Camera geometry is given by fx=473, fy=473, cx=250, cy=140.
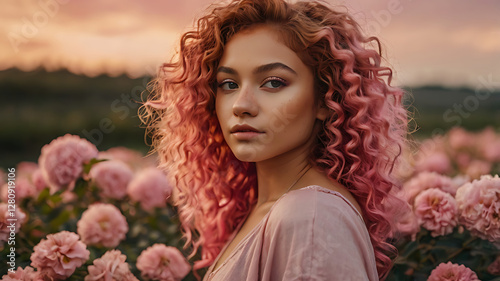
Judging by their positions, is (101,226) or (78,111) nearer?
(101,226)

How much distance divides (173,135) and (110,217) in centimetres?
45

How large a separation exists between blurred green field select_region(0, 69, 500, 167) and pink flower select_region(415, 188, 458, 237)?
2.59 metres

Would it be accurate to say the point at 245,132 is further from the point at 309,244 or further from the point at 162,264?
the point at 162,264

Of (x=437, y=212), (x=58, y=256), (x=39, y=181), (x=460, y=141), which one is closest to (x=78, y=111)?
(x=39, y=181)

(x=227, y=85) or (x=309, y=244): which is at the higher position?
(x=227, y=85)

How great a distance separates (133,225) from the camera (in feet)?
7.29

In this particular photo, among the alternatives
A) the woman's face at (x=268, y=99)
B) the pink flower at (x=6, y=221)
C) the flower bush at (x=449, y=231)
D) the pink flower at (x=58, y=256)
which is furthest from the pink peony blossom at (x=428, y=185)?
the pink flower at (x=6, y=221)

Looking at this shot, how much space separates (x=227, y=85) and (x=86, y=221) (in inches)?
34.0

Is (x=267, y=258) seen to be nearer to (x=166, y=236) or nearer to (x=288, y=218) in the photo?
(x=288, y=218)

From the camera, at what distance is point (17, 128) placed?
14.2ft

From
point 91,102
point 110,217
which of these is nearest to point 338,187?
point 110,217

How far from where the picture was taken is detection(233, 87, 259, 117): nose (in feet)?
4.43

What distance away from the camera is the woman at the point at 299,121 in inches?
48.1

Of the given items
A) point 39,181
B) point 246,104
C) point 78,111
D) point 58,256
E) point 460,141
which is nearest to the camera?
point 246,104
